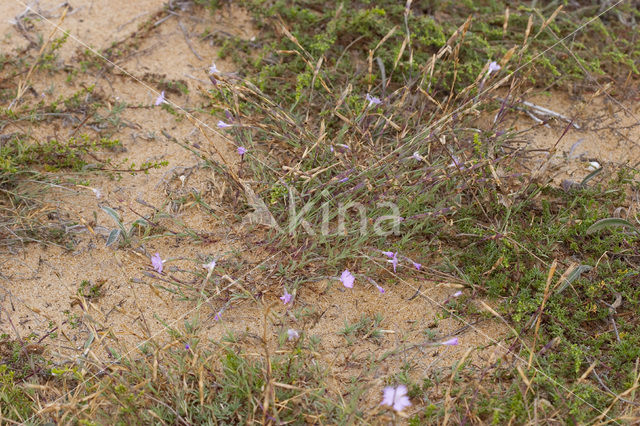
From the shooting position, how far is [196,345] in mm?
1990

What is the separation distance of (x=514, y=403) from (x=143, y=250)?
4.90 ft

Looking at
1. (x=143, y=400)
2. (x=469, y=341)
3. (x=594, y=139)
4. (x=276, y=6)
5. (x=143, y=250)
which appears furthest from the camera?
(x=276, y=6)

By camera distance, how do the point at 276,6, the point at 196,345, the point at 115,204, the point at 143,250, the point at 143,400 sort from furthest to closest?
the point at 276,6, the point at 115,204, the point at 143,250, the point at 196,345, the point at 143,400

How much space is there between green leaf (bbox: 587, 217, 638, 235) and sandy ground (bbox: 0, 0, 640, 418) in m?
0.43

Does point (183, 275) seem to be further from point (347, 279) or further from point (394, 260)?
point (394, 260)

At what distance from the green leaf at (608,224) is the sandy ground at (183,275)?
0.43 m

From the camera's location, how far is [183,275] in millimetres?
2316

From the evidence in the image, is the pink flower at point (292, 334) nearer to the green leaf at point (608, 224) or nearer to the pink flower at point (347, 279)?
the pink flower at point (347, 279)

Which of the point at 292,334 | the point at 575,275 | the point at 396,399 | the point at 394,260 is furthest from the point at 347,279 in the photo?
the point at 575,275

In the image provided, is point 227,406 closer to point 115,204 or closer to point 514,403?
point 514,403

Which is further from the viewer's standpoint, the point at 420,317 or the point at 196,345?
the point at 420,317

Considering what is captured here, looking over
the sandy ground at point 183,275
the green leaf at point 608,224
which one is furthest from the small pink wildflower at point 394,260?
the green leaf at point 608,224

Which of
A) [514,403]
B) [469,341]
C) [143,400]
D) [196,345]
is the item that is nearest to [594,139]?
[469,341]

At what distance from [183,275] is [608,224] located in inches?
66.5
